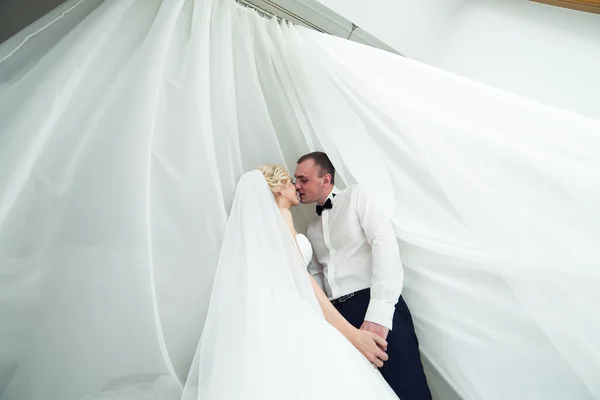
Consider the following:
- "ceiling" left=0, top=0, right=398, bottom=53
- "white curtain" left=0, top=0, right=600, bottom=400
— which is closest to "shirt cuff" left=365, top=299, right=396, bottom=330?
"white curtain" left=0, top=0, right=600, bottom=400

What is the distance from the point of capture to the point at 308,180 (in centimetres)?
133

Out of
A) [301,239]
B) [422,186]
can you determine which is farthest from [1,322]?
[422,186]

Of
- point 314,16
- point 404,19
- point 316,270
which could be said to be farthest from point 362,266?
point 404,19

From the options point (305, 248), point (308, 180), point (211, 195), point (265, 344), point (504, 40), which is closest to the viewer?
point (265, 344)

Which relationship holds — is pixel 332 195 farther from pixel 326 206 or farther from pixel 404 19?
pixel 404 19

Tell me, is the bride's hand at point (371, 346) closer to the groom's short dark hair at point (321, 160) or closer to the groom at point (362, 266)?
the groom at point (362, 266)

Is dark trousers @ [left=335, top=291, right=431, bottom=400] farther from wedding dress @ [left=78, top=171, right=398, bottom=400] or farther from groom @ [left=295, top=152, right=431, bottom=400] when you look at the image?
wedding dress @ [left=78, top=171, right=398, bottom=400]

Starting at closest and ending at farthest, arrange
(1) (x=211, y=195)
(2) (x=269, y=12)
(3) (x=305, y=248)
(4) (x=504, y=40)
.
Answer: (1) (x=211, y=195)
(3) (x=305, y=248)
(2) (x=269, y=12)
(4) (x=504, y=40)

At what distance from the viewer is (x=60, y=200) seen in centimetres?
79

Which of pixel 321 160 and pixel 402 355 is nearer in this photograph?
pixel 402 355

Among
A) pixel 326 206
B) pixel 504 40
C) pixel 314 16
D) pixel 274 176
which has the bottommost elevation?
pixel 326 206

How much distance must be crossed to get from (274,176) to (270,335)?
0.61 metres

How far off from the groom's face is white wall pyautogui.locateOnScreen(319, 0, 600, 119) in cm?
67

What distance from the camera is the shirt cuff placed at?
1073mm
